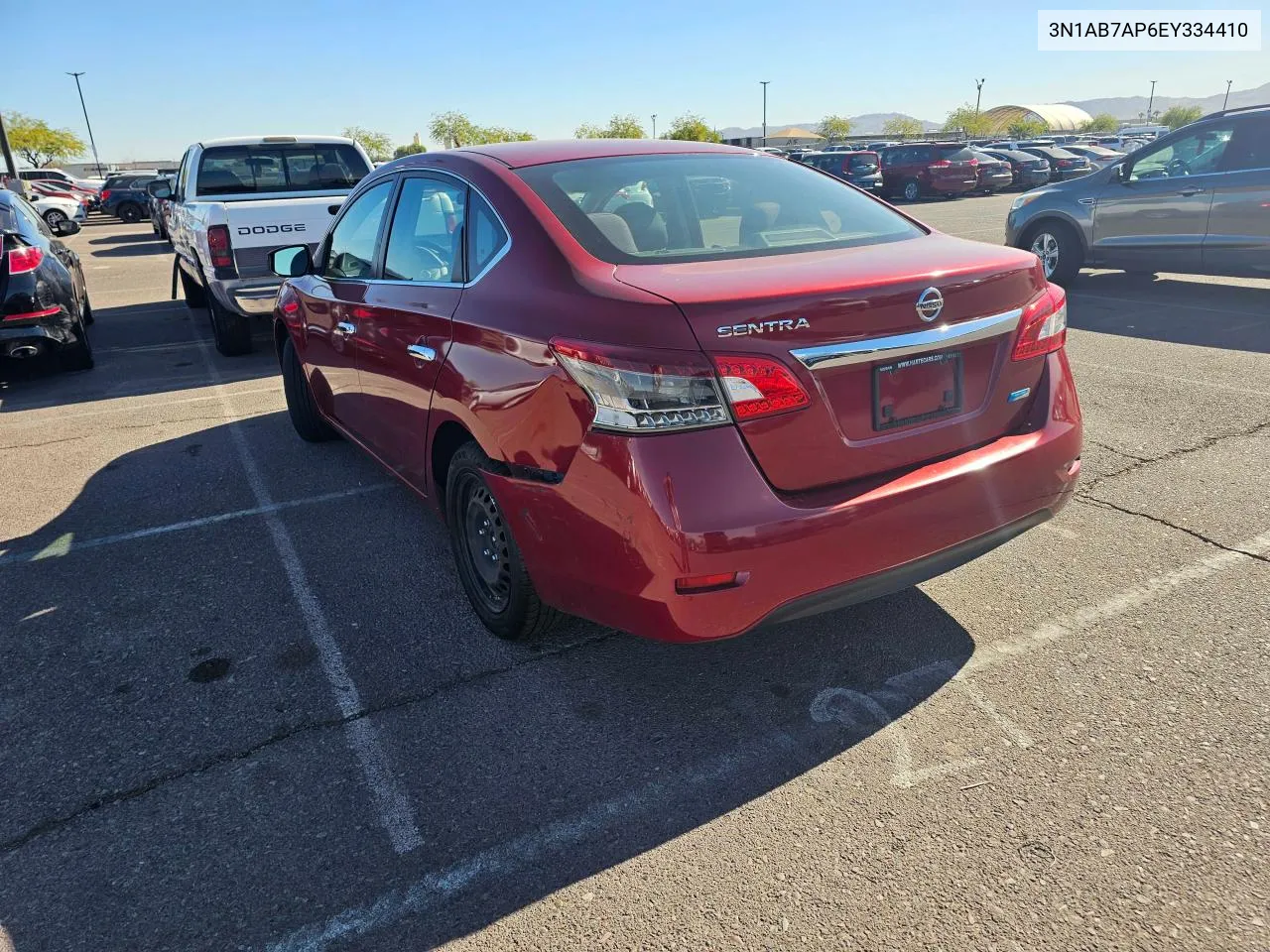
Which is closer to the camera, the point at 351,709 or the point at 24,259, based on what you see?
the point at 351,709

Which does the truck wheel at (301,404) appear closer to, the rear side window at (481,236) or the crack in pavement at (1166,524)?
the rear side window at (481,236)

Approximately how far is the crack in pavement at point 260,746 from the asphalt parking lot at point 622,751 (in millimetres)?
11

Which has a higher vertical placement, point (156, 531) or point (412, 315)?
point (412, 315)

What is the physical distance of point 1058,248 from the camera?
10.4 meters

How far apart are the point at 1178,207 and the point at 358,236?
8669 millimetres

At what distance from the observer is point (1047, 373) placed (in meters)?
3.01

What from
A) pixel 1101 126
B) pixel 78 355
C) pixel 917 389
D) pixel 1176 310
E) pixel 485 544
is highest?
pixel 1101 126

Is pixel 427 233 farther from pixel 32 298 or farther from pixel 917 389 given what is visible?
pixel 32 298

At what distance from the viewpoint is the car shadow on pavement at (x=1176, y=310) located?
7.69 meters

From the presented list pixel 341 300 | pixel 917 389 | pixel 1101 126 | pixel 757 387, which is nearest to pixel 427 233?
pixel 341 300

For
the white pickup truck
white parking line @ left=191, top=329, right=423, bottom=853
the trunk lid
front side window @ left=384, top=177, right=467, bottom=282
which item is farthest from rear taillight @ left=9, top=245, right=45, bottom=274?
the trunk lid

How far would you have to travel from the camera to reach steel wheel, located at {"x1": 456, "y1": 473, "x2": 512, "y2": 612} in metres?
3.16

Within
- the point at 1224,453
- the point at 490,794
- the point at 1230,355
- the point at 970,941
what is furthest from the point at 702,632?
the point at 1230,355

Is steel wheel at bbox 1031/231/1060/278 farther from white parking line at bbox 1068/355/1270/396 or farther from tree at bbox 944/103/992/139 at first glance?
tree at bbox 944/103/992/139
